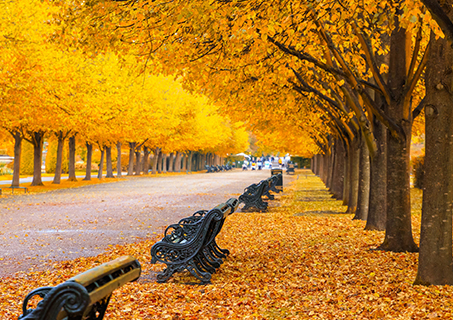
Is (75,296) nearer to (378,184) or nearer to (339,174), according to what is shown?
(378,184)

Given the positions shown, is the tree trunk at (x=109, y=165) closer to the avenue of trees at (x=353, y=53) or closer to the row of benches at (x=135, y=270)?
the avenue of trees at (x=353, y=53)

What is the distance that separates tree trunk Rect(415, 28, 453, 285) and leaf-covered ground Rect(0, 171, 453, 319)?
0.79ft

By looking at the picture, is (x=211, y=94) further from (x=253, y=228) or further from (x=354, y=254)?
(x=354, y=254)

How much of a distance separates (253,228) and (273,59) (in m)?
4.01

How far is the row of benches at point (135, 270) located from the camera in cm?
265

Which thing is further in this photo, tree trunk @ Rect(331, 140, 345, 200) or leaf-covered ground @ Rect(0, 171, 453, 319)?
tree trunk @ Rect(331, 140, 345, 200)

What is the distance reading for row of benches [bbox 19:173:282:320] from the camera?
2652 millimetres

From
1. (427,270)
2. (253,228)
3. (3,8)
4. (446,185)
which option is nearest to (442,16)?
(446,185)

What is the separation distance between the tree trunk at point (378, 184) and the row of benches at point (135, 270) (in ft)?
11.4

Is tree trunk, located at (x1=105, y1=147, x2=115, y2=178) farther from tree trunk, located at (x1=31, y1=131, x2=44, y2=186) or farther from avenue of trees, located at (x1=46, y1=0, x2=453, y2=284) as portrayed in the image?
avenue of trees, located at (x1=46, y1=0, x2=453, y2=284)

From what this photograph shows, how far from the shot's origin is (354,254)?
7.93 meters

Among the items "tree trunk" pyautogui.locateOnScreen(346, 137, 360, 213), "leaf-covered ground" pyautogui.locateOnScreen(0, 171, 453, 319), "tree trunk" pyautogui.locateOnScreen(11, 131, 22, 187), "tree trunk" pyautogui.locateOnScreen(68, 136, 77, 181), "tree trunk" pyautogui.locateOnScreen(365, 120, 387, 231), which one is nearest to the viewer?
"leaf-covered ground" pyautogui.locateOnScreen(0, 171, 453, 319)

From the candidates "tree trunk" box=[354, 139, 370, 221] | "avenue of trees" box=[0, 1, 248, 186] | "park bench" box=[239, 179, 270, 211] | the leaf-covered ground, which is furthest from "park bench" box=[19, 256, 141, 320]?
"park bench" box=[239, 179, 270, 211]

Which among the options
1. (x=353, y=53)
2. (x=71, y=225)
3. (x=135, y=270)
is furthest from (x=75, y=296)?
(x=71, y=225)
